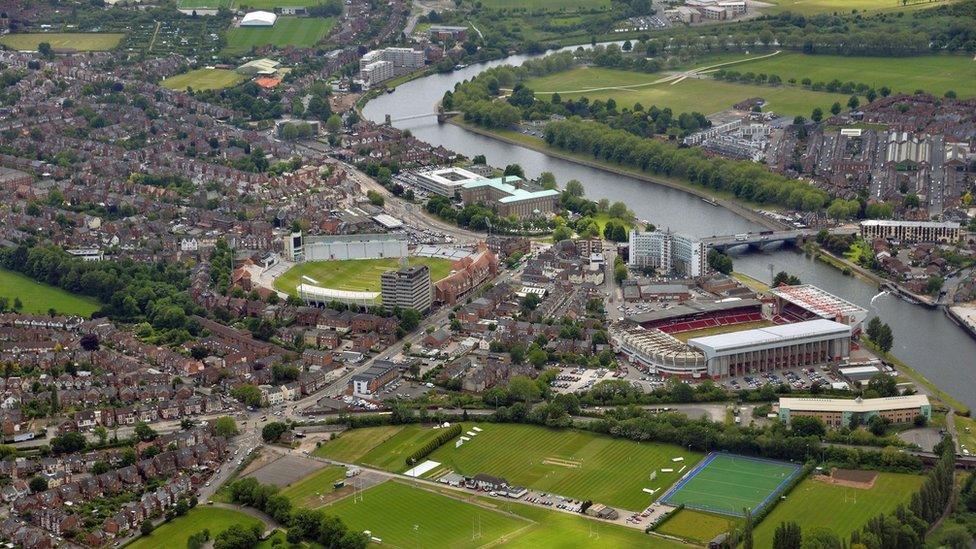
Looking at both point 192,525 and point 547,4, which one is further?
point 547,4


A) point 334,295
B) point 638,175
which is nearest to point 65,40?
point 638,175

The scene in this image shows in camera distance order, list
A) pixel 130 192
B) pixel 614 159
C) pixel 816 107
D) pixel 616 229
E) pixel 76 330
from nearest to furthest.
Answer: pixel 76 330
pixel 616 229
pixel 130 192
pixel 614 159
pixel 816 107

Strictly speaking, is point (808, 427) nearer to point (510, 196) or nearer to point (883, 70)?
point (510, 196)

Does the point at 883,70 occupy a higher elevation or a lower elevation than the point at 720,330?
higher

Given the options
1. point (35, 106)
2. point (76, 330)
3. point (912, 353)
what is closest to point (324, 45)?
point (35, 106)

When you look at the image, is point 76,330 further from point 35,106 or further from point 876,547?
point 35,106

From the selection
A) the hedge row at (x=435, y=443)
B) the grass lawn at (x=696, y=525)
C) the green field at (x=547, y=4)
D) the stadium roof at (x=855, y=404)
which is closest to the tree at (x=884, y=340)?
the stadium roof at (x=855, y=404)

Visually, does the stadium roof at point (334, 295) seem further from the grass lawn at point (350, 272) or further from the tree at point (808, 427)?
the tree at point (808, 427)

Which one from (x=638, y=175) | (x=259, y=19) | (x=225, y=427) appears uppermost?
(x=259, y=19)
